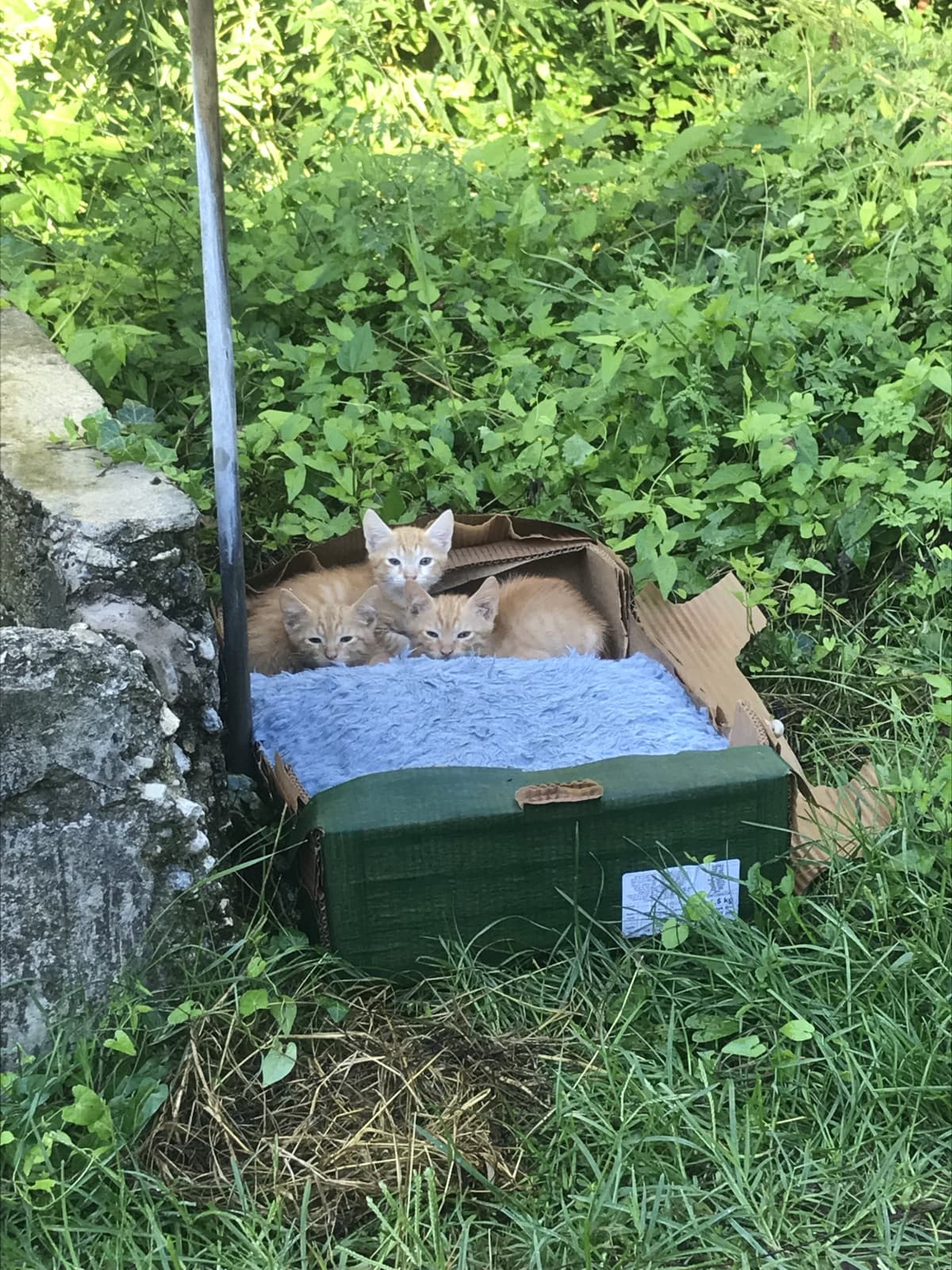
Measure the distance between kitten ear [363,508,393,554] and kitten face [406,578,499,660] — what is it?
0.47 ft

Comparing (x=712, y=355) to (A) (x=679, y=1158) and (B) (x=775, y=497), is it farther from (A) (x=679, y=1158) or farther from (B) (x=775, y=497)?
(A) (x=679, y=1158)

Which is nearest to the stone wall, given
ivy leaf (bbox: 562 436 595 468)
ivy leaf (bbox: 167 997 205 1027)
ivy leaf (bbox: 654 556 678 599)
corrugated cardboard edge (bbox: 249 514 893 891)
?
→ ivy leaf (bbox: 167 997 205 1027)

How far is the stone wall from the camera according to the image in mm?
1891

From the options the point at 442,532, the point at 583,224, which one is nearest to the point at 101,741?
the point at 442,532

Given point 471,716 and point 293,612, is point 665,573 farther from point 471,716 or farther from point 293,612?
point 293,612

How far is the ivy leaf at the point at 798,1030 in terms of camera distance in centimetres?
213

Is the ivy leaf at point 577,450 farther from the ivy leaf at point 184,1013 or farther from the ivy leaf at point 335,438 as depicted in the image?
the ivy leaf at point 184,1013

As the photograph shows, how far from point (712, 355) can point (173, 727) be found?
2.20m

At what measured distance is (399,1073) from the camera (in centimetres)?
210

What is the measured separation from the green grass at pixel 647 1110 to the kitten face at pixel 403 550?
4.45 ft

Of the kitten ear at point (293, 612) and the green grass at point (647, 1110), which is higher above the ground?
the kitten ear at point (293, 612)

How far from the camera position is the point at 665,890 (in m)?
2.35

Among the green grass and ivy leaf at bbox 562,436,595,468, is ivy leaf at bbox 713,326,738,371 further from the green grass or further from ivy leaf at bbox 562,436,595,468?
the green grass

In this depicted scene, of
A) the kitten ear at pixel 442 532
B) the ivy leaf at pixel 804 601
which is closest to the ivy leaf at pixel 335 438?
the kitten ear at pixel 442 532
